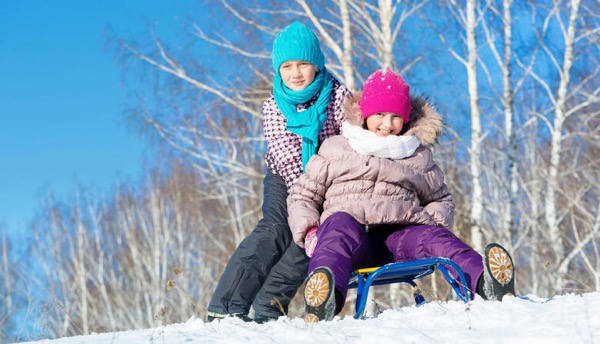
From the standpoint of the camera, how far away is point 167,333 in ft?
9.41

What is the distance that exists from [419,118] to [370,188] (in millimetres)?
521

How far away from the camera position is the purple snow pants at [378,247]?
10.8 ft

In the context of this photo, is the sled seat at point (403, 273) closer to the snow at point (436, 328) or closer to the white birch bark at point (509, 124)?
the snow at point (436, 328)

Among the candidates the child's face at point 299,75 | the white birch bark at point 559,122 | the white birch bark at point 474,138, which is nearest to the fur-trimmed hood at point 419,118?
the child's face at point 299,75

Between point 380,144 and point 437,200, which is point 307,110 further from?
point 437,200

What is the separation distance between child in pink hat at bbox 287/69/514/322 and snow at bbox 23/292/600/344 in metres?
0.40

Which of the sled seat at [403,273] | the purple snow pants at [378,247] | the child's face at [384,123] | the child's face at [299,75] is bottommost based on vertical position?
the sled seat at [403,273]

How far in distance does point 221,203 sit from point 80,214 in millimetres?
6757

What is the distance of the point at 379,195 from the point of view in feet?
12.2

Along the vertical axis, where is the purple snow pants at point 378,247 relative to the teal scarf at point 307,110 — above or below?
below

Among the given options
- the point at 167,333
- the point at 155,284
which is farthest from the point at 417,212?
the point at 155,284

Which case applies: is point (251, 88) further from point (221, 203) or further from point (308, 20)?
point (221, 203)

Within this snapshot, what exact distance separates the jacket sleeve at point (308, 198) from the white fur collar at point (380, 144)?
17 centimetres

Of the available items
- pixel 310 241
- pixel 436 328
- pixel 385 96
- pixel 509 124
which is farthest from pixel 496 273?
pixel 509 124
